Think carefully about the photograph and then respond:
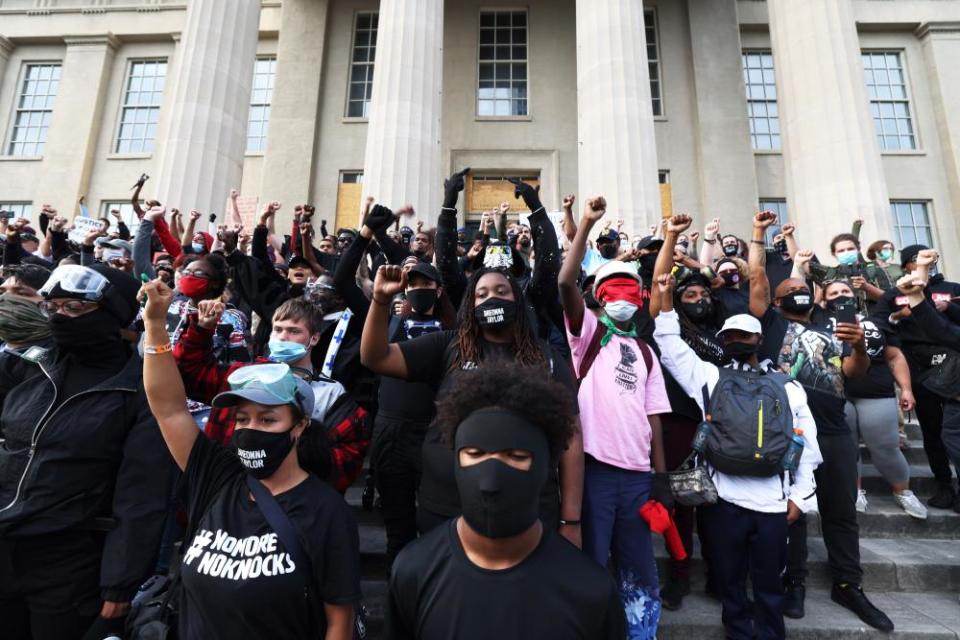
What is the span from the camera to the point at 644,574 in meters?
2.75

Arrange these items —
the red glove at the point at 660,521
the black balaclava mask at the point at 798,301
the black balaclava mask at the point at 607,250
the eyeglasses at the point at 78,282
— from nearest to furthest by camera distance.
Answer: the eyeglasses at the point at 78,282 → the red glove at the point at 660,521 → the black balaclava mask at the point at 798,301 → the black balaclava mask at the point at 607,250

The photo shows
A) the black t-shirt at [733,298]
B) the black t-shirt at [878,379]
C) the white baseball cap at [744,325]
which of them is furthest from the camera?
the black t-shirt at [733,298]

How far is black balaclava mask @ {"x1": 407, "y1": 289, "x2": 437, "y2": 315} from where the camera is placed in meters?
3.05

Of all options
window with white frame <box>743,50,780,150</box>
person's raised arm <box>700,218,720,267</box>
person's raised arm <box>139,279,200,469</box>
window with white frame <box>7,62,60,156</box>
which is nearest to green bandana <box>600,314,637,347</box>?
person's raised arm <box>139,279,200,469</box>

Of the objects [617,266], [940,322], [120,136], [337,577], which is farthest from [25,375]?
[120,136]

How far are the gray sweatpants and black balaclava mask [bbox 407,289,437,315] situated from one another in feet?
12.7

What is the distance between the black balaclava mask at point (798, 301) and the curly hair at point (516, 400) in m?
2.89

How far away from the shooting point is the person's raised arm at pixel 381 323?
2.29 metres

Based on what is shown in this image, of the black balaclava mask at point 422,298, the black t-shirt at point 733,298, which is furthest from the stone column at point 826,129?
the black balaclava mask at point 422,298

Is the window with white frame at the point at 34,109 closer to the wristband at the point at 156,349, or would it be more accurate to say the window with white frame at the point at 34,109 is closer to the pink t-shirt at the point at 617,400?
the wristband at the point at 156,349

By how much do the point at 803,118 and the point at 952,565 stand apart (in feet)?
30.5

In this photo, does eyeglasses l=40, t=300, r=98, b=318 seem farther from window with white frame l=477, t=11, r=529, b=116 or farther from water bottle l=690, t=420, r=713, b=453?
window with white frame l=477, t=11, r=529, b=116

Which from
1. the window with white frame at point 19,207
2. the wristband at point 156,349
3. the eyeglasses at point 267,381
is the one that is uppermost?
the window with white frame at point 19,207

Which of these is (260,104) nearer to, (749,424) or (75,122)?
(75,122)
